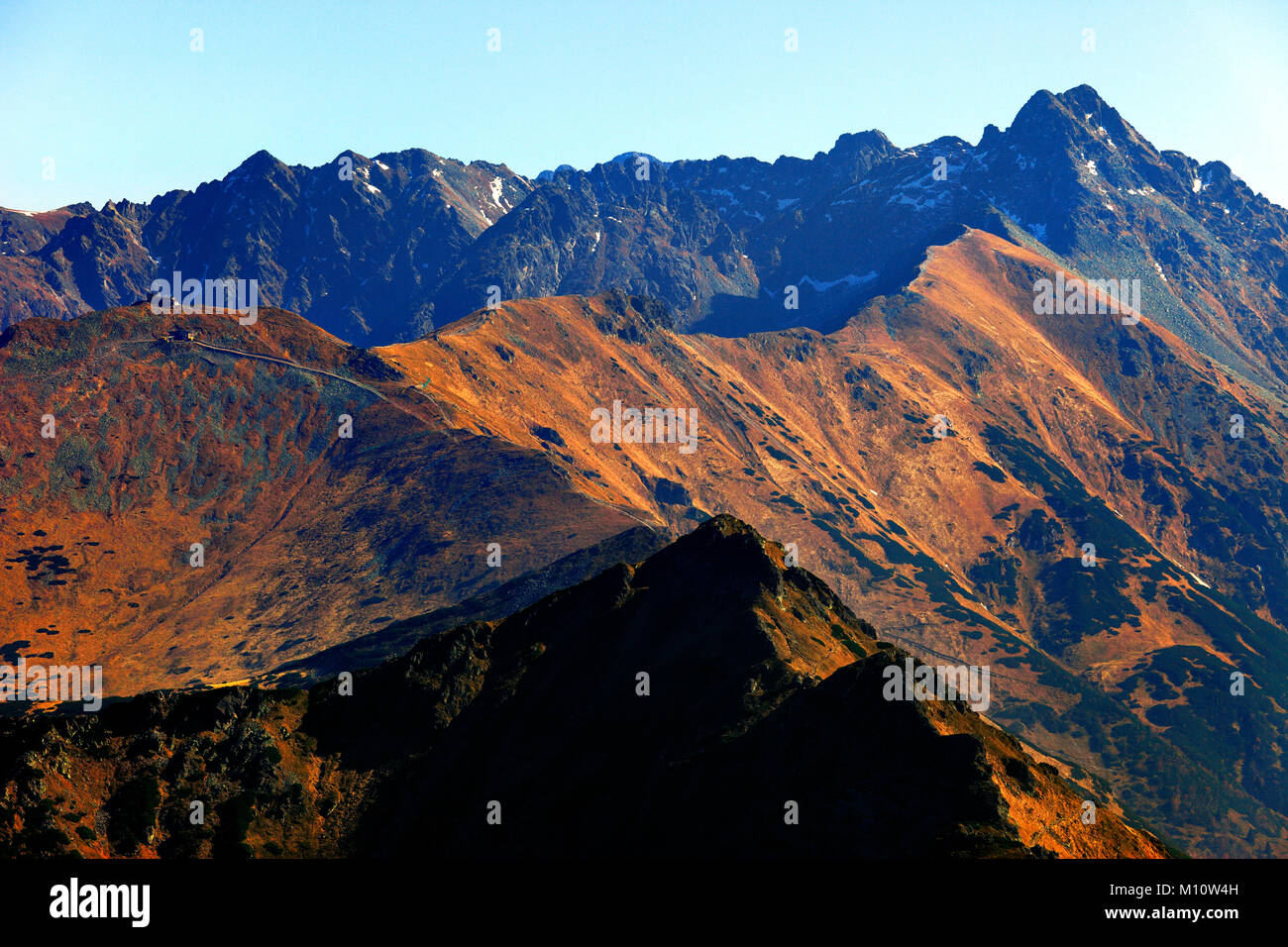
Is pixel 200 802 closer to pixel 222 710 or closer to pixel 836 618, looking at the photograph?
pixel 222 710

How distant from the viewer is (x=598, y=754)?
123 m

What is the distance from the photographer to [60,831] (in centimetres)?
10594

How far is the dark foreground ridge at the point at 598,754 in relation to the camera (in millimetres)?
95938

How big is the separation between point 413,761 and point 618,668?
26704 mm

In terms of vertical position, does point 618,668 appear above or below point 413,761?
above

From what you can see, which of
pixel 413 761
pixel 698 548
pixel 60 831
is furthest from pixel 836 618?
pixel 60 831

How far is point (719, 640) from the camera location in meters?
133

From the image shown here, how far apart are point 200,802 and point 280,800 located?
29.4ft

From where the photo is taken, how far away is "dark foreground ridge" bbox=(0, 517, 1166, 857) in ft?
315
